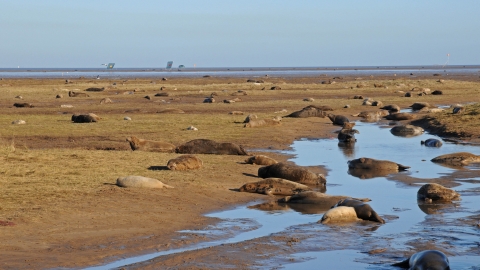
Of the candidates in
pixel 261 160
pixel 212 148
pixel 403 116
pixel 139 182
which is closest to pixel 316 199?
pixel 139 182

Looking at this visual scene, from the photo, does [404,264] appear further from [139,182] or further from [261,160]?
[261,160]

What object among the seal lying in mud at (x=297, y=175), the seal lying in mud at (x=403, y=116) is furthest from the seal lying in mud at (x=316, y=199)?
the seal lying in mud at (x=403, y=116)

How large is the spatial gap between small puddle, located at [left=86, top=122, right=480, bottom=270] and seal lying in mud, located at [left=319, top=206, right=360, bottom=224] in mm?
178

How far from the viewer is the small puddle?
24.7 feet

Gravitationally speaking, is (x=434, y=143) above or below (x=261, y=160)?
below

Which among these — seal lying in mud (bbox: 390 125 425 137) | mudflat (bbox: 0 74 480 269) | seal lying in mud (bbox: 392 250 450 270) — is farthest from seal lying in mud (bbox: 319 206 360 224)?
seal lying in mud (bbox: 390 125 425 137)

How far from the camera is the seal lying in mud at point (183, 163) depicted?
13242 millimetres

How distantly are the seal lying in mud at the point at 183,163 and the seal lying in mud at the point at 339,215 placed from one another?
4626 millimetres

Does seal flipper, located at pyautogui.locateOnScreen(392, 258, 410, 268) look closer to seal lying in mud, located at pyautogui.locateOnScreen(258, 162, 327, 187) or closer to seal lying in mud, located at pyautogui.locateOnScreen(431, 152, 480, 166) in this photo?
seal lying in mud, located at pyautogui.locateOnScreen(258, 162, 327, 187)

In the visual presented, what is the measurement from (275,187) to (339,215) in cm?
245

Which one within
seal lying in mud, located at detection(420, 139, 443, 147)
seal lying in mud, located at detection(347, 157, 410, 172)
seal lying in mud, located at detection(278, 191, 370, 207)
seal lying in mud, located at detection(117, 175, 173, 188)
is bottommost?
seal lying in mud, located at detection(420, 139, 443, 147)

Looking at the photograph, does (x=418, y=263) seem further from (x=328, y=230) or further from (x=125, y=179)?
(x=125, y=179)

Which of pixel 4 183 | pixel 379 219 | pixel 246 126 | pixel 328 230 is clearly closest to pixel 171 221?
pixel 328 230

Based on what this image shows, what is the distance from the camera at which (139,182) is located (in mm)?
11234
